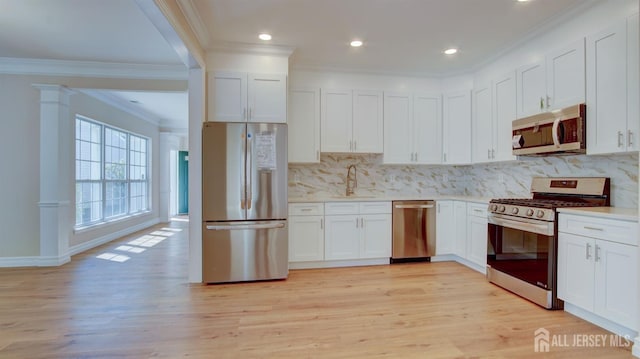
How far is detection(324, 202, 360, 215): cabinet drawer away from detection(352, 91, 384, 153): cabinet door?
762 mm

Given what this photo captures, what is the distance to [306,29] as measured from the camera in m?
3.18

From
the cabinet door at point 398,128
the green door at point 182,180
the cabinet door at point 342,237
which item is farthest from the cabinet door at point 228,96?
the green door at point 182,180

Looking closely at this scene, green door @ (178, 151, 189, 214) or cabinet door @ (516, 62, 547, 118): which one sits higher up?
cabinet door @ (516, 62, 547, 118)

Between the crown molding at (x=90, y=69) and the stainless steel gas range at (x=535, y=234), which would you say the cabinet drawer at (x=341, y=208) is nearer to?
the stainless steel gas range at (x=535, y=234)

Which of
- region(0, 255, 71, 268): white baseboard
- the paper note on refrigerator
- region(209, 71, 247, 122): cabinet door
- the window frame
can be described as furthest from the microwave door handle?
the window frame

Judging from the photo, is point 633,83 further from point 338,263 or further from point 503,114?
point 338,263

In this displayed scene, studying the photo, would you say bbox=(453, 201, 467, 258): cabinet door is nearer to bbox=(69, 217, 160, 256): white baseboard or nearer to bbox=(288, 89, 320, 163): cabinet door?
bbox=(288, 89, 320, 163): cabinet door

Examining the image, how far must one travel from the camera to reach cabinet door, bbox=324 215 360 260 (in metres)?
3.98

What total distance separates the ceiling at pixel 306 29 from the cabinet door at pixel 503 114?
0.39m

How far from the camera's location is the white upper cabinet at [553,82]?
2.79 meters

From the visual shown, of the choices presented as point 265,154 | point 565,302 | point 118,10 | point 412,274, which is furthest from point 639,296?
point 118,10

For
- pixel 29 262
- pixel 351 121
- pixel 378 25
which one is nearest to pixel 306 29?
pixel 378 25

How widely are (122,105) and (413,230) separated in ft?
18.9

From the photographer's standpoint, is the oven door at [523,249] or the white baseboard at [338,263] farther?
the white baseboard at [338,263]
